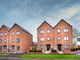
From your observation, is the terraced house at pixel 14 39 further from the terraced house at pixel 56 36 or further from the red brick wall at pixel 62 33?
the red brick wall at pixel 62 33

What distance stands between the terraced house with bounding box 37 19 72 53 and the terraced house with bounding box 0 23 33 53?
26.4 ft

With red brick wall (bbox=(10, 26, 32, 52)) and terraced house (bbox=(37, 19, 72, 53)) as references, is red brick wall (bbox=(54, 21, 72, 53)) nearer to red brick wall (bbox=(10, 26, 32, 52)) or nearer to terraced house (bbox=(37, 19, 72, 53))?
terraced house (bbox=(37, 19, 72, 53))

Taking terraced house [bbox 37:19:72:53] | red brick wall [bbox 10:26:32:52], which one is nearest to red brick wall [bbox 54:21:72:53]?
terraced house [bbox 37:19:72:53]

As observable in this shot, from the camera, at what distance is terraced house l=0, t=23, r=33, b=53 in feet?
259

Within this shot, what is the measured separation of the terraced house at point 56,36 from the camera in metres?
72.2

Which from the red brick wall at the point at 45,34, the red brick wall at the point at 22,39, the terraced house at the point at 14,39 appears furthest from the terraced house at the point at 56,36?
the terraced house at the point at 14,39

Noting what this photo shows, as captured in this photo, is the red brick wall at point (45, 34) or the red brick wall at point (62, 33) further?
the red brick wall at point (45, 34)

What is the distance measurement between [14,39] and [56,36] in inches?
726

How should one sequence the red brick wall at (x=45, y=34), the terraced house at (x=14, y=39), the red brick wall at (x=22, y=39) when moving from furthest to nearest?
1. the terraced house at (x=14, y=39)
2. the red brick wall at (x=22, y=39)
3. the red brick wall at (x=45, y=34)

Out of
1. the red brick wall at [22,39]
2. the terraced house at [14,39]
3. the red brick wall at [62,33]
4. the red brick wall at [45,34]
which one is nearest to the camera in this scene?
the red brick wall at [62,33]

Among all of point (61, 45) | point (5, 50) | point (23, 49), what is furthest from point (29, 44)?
point (61, 45)

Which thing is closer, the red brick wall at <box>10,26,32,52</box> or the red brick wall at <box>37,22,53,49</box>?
the red brick wall at <box>37,22,53,49</box>

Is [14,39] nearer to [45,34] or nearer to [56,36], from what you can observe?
[45,34]

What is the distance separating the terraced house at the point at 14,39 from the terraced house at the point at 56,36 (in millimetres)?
8036
